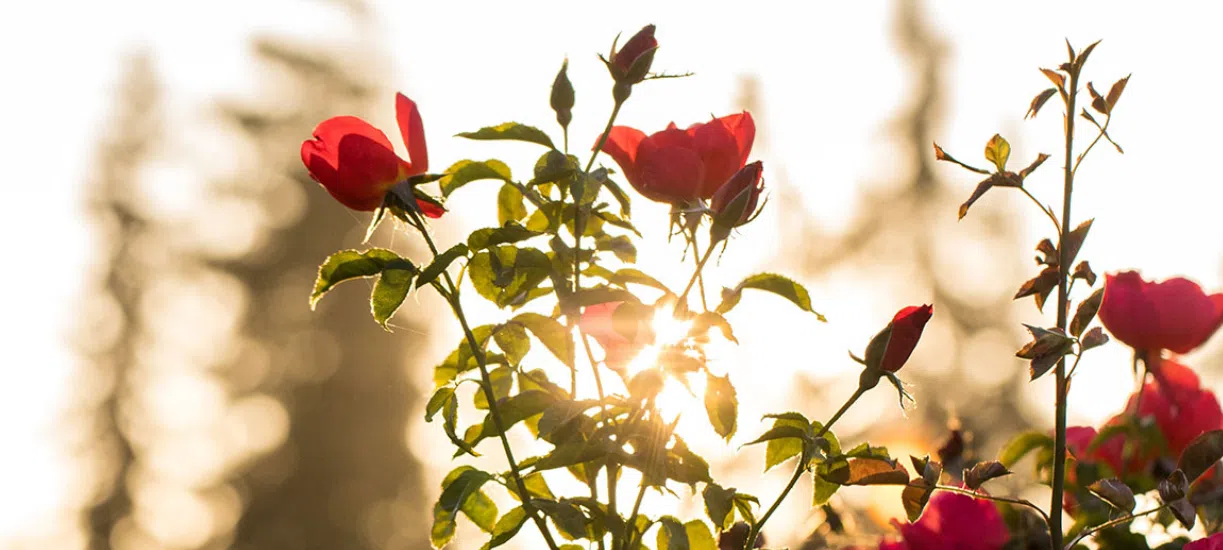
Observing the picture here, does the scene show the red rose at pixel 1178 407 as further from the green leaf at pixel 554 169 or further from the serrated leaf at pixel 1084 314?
the green leaf at pixel 554 169

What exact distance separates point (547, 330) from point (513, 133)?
0.16 meters

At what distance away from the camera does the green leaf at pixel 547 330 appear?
1.04 m

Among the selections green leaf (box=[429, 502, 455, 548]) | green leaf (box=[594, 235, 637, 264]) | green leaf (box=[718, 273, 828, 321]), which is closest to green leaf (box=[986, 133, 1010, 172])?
green leaf (box=[718, 273, 828, 321])

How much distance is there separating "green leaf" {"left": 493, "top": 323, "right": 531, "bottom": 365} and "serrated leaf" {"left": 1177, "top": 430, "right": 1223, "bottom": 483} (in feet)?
1.71

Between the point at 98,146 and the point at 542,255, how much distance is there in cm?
1300

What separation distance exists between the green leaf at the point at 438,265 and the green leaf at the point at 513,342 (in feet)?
0.35

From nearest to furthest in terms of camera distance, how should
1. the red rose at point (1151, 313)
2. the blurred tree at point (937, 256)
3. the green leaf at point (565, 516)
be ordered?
the green leaf at point (565, 516) → the red rose at point (1151, 313) → the blurred tree at point (937, 256)

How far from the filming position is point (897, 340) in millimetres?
955

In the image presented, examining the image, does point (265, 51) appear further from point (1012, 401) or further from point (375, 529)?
point (1012, 401)

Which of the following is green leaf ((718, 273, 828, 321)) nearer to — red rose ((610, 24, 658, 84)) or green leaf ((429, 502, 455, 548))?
red rose ((610, 24, 658, 84))

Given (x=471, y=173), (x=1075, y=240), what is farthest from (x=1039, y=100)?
(x=471, y=173)

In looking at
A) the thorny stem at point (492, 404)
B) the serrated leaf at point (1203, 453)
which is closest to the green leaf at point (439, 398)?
the thorny stem at point (492, 404)

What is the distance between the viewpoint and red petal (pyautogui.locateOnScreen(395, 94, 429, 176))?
3.42ft

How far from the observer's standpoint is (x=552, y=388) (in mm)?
1082
